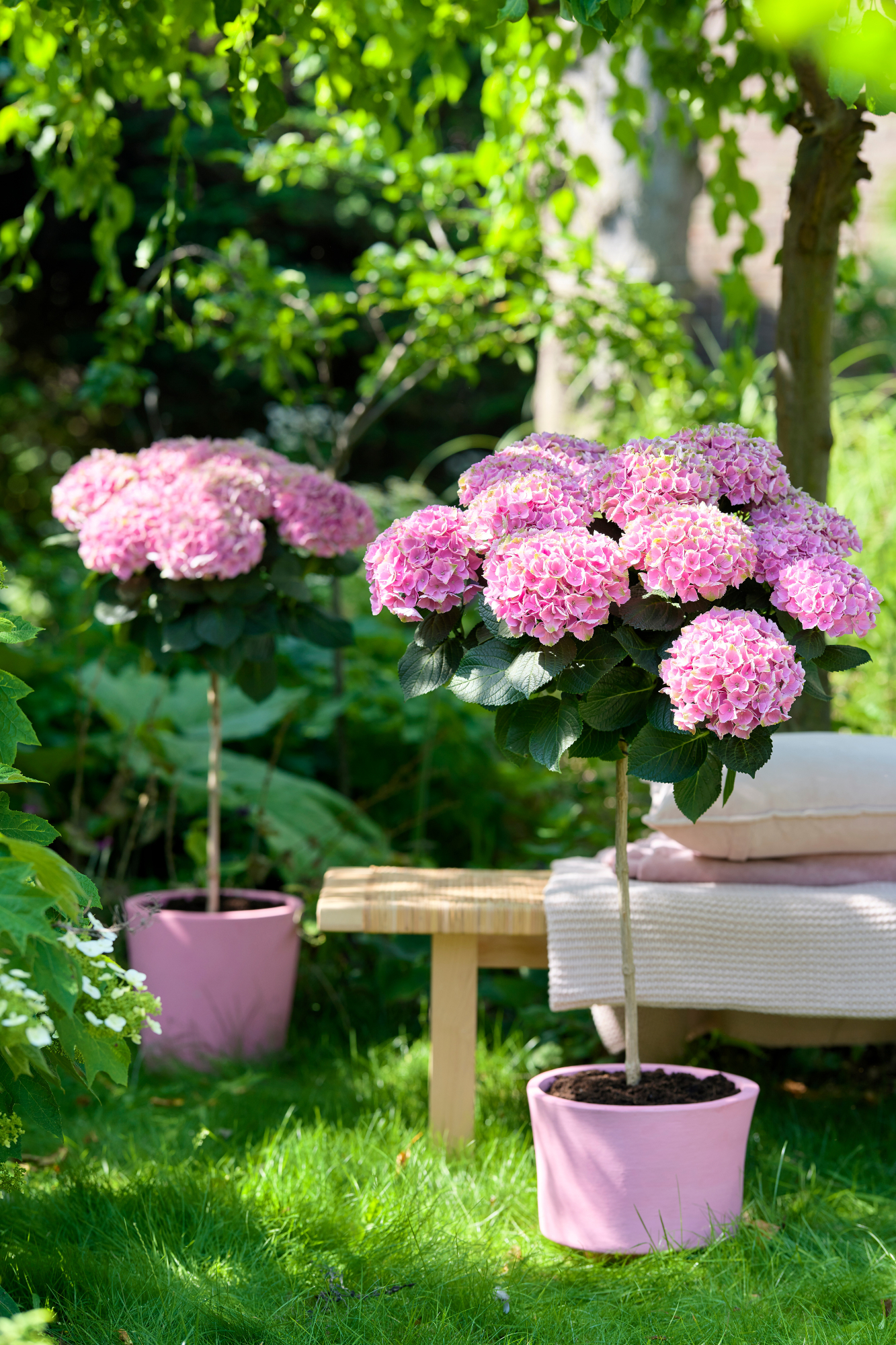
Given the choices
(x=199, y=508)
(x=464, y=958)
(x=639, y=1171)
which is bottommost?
(x=639, y=1171)

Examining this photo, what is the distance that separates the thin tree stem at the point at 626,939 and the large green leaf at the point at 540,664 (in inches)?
11.4

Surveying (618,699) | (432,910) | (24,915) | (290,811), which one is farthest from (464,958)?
(290,811)

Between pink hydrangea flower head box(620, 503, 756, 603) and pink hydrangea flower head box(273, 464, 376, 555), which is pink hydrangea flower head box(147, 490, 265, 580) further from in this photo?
pink hydrangea flower head box(620, 503, 756, 603)

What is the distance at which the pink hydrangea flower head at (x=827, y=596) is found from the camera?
1.51 m

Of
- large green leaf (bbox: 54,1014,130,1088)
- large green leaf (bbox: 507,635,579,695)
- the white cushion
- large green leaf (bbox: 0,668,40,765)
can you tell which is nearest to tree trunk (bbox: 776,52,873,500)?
the white cushion

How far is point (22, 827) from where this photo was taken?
1444mm

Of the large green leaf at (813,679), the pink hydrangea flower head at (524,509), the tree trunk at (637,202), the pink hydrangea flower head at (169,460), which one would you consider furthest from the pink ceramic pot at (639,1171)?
the tree trunk at (637,202)

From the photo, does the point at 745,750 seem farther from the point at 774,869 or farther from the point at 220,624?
A: the point at 220,624

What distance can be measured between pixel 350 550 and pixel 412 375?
53.0 inches

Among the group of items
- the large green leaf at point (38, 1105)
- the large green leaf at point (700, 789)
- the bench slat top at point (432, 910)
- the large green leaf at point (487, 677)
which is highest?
the large green leaf at point (487, 677)

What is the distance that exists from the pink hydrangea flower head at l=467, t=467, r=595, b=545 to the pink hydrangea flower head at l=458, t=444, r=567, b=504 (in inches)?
2.7

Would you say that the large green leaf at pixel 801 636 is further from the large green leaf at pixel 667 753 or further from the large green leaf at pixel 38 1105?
the large green leaf at pixel 38 1105

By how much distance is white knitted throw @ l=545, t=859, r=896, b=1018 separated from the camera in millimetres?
1956

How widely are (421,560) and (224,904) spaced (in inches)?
57.9
